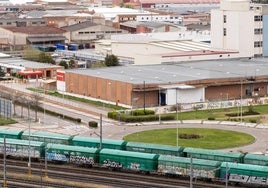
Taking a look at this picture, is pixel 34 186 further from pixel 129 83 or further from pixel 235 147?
pixel 129 83

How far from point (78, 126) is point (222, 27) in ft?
89.8

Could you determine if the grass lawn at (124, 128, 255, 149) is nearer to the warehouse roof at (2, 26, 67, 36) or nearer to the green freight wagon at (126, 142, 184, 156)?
the green freight wagon at (126, 142, 184, 156)

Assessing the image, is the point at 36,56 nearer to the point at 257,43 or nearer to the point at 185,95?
the point at 257,43

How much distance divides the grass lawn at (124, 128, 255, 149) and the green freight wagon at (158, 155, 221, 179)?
23.2ft

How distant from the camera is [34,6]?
137125mm

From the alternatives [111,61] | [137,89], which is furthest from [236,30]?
[137,89]

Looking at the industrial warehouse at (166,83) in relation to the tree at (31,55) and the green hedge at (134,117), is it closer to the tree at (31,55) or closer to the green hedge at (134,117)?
the green hedge at (134,117)

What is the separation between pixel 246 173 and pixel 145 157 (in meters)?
4.82

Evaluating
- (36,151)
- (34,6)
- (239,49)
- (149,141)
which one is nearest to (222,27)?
(239,49)

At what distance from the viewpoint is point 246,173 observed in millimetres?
31906

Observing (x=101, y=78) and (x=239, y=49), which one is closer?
(x=101, y=78)

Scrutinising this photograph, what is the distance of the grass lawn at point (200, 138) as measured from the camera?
1631 inches

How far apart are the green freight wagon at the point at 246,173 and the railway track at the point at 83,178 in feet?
2.58

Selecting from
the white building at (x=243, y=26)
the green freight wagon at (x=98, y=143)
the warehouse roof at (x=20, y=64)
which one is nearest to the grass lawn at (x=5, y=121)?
the green freight wagon at (x=98, y=143)
